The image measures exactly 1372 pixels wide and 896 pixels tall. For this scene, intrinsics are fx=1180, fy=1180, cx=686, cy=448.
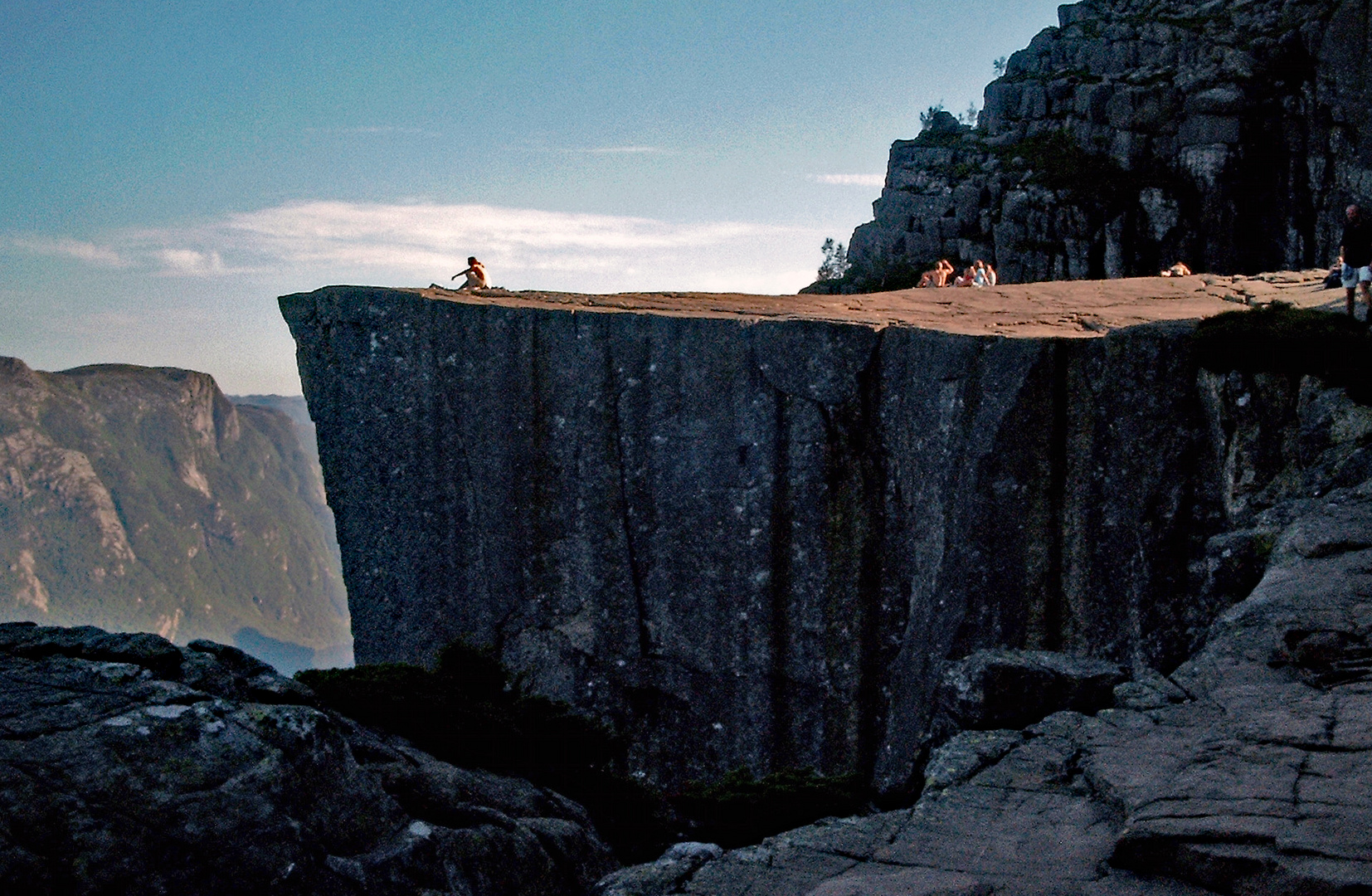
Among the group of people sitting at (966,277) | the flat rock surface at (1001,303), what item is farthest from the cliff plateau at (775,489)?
the group of people sitting at (966,277)

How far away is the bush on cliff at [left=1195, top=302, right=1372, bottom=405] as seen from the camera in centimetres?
1455

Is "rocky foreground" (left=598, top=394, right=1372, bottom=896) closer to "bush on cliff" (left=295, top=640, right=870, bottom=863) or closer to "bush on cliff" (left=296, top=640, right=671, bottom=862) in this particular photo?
"bush on cliff" (left=295, top=640, right=870, bottom=863)

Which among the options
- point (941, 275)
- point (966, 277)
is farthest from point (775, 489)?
point (966, 277)

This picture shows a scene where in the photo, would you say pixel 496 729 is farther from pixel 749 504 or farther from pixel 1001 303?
pixel 1001 303

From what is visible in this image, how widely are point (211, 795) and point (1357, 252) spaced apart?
15.1 metres

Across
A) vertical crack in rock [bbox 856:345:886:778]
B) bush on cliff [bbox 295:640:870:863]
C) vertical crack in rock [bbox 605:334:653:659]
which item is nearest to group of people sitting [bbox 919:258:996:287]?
vertical crack in rock [bbox 856:345:886:778]

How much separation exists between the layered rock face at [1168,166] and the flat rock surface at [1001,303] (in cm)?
1558

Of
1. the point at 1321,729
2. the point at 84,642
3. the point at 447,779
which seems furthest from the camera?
the point at 447,779

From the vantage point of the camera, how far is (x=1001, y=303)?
2294cm

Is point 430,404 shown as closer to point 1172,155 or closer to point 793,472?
point 793,472

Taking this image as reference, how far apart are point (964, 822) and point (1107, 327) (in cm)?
1330

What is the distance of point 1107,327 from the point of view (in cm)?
1952

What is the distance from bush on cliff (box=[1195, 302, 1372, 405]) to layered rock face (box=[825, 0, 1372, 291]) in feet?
81.4

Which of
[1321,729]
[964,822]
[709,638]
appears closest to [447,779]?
[964,822]
